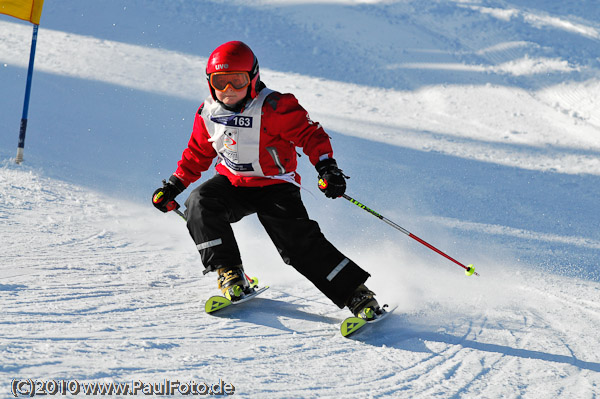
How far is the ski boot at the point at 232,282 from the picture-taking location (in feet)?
11.4

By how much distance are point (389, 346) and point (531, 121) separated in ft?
22.8

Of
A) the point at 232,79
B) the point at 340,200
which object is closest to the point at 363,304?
the point at 232,79

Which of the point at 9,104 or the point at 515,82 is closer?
the point at 9,104

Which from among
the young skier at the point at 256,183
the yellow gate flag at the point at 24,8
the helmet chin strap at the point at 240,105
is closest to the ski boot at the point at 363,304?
the young skier at the point at 256,183

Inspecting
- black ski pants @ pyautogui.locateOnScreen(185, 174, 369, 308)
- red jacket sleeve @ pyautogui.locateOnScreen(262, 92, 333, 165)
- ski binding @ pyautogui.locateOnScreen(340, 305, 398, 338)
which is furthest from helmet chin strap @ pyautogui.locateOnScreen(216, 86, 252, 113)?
ski binding @ pyautogui.locateOnScreen(340, 305, 398, 338)

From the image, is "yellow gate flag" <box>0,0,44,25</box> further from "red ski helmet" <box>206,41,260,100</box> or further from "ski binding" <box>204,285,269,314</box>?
"ski binding" <box>204,285,269,314</box>

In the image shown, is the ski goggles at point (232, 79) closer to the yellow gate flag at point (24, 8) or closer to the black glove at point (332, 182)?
Answer: the black glove at point (332, 182)

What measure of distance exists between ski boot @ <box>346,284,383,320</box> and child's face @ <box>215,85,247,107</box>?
51.6 inches

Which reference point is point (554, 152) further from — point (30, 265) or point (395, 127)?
point (30, 265)

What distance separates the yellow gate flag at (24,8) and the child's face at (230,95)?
309cm

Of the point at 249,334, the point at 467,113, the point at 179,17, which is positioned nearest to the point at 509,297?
the point at 249,334

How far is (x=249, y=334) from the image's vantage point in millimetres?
3148

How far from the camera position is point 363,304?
338 centimetres

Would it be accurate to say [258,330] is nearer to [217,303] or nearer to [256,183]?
[217,303]
